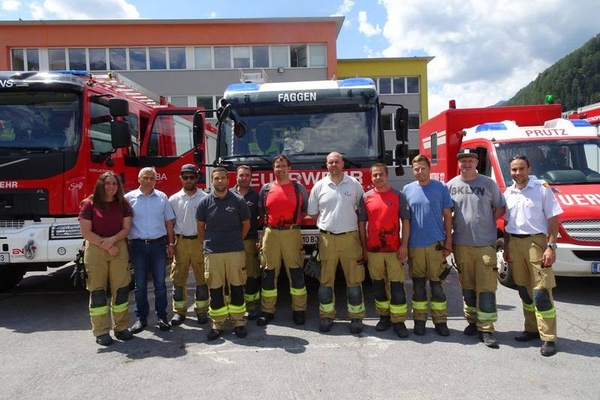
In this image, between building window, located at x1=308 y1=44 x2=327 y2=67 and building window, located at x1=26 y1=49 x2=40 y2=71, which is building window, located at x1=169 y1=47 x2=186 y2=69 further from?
building window, located at x1=26 y1=49 x2=40 y2=71

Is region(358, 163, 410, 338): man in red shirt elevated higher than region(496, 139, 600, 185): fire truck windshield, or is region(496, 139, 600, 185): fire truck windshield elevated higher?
region(496, 139, 600, 185): fire truck windshield

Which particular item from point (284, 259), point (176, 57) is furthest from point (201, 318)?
point (176, 57)

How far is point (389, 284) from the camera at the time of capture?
15.5 ft

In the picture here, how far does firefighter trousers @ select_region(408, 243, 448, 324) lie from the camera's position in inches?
179

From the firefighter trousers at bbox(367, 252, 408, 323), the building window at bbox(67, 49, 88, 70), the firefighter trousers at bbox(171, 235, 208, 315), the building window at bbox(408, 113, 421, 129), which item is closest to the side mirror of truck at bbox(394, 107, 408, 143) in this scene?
the firefighter trousers at bbox(367, 252, 408, 323)

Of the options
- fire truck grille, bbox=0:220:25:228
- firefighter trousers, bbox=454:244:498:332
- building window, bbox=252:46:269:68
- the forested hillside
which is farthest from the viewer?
the forested hillside

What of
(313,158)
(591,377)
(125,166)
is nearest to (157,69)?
(125,166)

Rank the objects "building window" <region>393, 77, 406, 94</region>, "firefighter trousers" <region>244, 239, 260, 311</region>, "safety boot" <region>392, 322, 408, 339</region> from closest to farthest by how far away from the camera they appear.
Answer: "safety boot" <region>392, 322, 408, 339</region>, "firefighter trousers" <region>244, 239, 260, 311</region>, "building window" <region>393, 77, 406, 94</region>

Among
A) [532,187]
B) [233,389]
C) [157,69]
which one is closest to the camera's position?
[233,389]

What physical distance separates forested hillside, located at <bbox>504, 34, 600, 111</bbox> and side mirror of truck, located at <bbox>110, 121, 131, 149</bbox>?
62.9m

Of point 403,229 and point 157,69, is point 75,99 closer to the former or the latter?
point 403,229

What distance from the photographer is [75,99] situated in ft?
18.4

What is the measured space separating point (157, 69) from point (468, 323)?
23845 mm

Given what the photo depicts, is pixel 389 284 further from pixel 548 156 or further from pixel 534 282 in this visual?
pixel 548 156
